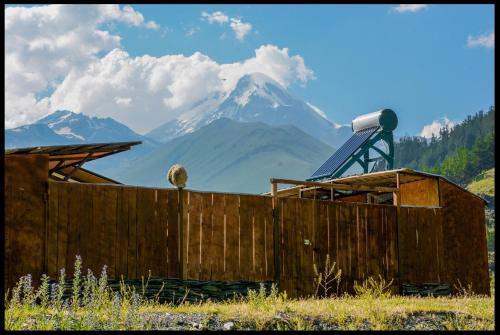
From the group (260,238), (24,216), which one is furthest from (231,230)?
(24,216)

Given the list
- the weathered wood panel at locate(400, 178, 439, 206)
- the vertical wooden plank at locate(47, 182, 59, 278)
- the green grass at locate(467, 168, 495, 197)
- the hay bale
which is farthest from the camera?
the green grass at locate(467, 168, 495, 197)

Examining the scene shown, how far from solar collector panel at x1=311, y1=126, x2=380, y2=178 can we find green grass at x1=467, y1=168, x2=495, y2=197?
112ft

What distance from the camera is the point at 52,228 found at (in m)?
10.6

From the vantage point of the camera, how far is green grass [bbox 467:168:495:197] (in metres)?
65.8

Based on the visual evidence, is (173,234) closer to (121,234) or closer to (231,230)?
(121,234)

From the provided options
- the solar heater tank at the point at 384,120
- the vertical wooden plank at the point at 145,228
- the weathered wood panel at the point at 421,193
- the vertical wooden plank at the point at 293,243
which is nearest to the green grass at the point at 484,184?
the solar heater tank at the point at 384,120

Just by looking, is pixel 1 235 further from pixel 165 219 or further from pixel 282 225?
pixel 282 225

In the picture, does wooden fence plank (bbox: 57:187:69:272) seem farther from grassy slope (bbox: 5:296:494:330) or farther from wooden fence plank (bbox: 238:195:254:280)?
wooden fence plank (bbox: 238:195:254:280)

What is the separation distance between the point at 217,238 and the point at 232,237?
1.01ft

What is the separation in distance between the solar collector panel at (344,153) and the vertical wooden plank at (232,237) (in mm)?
12881

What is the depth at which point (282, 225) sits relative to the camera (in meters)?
12.8

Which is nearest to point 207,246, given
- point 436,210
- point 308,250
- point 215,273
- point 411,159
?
point 215,273

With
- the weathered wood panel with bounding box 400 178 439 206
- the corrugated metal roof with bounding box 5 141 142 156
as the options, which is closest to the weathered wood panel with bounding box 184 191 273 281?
the corrugated metal roof with bounding box 5 141 142 156

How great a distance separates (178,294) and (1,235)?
3586 millimetres
